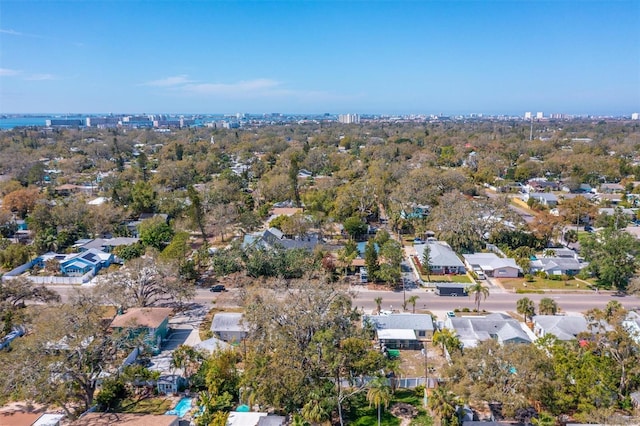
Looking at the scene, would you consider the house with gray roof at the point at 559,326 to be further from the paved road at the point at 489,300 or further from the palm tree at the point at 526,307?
the paved road at the point at 489,300

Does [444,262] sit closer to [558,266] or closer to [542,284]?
[542,284]

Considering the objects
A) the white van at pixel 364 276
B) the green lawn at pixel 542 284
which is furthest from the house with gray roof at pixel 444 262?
the white van at pixel 364 276

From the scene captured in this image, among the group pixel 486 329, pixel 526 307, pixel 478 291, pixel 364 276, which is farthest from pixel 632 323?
pixel 364 276

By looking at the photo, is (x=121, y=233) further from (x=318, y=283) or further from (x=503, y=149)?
(x=503, y=149)

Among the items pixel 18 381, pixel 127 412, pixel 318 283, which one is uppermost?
pixel 318 283

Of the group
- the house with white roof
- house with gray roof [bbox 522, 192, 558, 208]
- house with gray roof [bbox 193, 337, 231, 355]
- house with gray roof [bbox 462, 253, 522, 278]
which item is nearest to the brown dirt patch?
the house with white roof

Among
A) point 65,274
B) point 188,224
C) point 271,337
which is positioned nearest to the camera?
point 271,337

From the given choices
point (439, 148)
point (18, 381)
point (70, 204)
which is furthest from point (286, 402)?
point (439, 148)

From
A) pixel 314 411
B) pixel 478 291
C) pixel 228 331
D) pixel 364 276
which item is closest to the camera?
pixel 314 411
